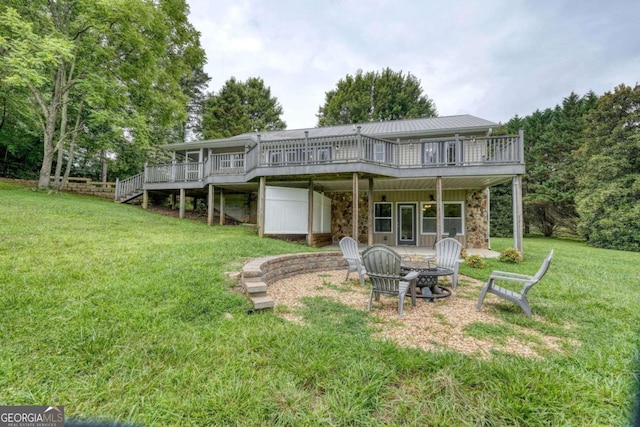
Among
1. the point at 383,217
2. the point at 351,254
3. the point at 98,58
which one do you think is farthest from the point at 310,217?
the point at 98,58

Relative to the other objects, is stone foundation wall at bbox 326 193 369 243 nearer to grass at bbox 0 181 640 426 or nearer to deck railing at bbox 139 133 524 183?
deck railing at bbox 139 133 524 183

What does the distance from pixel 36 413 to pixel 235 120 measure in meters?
27.0

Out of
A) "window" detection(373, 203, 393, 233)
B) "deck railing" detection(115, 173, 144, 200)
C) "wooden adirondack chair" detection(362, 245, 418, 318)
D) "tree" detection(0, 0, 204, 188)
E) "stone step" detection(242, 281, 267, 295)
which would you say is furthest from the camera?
"deck railing" detection(115, 173, 144, 200)

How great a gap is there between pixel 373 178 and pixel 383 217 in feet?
11.4

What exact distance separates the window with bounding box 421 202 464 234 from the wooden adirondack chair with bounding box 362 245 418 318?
27.7ft

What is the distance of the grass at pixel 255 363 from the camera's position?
1865 millimetres

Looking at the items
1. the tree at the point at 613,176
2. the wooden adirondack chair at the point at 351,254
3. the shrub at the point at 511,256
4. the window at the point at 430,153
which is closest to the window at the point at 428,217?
the window at the point at 430,153

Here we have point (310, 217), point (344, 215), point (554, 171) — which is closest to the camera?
point (310, 217)

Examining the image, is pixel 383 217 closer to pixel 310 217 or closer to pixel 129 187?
pixel 310 217

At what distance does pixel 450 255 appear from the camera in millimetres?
5562

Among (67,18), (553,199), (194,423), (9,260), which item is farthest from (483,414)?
(553,199)

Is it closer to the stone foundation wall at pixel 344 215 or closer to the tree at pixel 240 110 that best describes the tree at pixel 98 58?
the tree at pixel 240 110

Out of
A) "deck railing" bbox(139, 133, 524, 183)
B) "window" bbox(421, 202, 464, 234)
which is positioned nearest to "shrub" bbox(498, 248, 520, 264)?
"deck railing" bbox(139, 133, 524, 183)

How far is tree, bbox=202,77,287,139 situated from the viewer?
2569cm
